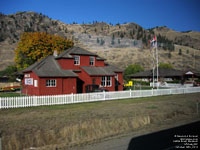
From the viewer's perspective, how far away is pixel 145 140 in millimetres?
9227

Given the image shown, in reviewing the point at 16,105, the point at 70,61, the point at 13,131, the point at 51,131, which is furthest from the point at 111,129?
the point at 70,61

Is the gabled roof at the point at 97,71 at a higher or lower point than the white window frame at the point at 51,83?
higher

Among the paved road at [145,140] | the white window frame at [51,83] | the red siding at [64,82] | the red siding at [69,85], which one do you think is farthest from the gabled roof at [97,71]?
the paved road at [145,140]

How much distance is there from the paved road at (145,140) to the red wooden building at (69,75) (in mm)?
18200

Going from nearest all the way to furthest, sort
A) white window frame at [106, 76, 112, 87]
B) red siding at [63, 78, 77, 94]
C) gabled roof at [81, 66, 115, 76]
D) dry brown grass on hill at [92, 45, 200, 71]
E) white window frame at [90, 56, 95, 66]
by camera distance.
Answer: red siding at [63, 78, 77, 94], gabled roof at [81, 66, 115, 76], white window frame at [106, 76, 112, 87], white window frame at [90, 56, 95, 66], dry brown grass on hill at [92, 45, 200, 71]

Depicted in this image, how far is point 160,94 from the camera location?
30094mm

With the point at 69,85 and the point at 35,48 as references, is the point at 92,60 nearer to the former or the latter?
the point at 69,85

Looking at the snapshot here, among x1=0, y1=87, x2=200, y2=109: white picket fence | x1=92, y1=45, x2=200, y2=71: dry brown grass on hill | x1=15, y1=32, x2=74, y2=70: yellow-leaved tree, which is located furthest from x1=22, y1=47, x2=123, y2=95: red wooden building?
x1=92, y1=45, x2=200, y2=71: dry brown grass on hill

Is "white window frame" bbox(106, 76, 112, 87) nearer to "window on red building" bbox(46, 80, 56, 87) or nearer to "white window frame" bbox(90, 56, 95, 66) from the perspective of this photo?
"white window frame" bbox(90, 56, 95, 66)

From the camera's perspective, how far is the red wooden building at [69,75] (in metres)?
29.0

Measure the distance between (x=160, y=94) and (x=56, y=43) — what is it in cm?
2983

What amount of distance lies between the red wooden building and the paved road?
18200mm

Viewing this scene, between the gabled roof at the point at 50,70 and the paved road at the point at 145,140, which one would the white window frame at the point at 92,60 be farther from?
the paved road at the point at 145,140

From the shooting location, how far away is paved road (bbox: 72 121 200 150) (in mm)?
8323
